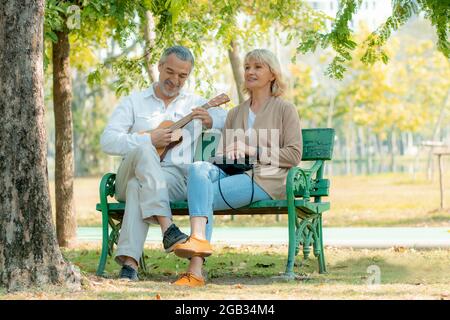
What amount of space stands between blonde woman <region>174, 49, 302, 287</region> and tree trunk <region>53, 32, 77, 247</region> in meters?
3.25

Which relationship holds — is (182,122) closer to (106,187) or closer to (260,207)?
(106,187)

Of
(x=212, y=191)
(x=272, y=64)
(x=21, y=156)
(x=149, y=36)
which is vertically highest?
(x=149, y=36)

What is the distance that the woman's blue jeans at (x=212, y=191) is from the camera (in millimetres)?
6012

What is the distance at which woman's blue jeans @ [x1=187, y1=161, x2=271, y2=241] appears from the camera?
601 centimetres

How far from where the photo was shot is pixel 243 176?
6348 millimetres

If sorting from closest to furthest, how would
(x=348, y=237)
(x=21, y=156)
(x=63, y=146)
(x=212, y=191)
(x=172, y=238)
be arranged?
(x=21, y=156), (x=172, y=238), (x=212, y=191), (x=63, y=146), (x=348, y=237)

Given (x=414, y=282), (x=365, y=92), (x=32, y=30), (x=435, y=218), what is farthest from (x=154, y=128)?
(x=365, y=92)

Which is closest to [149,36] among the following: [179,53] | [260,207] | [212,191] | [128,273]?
[179,53]

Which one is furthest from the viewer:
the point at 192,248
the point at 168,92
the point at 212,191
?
the point at 168,92

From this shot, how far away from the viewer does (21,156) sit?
5395 millimetres

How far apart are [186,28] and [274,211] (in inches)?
149

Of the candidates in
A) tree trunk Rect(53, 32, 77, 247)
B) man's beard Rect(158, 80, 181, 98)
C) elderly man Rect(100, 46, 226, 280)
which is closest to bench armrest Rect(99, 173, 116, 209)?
elderly man Rect(100, 46, 226, 280)

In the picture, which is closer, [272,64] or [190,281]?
[190,281]

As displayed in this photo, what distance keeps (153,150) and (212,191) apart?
0.48 metres
